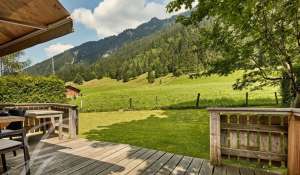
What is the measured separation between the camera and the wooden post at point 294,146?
12.6ft

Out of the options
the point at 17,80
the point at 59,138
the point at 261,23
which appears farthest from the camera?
the point at 17,80

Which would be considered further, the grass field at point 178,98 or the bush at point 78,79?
the bush at point 78,79

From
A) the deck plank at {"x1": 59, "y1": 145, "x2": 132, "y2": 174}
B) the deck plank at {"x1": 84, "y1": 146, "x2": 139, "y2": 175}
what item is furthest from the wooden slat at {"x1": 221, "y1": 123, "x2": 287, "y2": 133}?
the deck plank at {"x1": 59, "y1": 145, "x2": 132, "y2": 174}

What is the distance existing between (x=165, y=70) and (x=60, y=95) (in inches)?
2826

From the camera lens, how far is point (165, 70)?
285 feet

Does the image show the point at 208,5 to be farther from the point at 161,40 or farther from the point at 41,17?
the point at 161,40

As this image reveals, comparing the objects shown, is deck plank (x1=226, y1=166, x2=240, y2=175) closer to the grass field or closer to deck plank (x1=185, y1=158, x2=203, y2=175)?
deck plank (x1=185, y1=158, x2=203, y2=175)

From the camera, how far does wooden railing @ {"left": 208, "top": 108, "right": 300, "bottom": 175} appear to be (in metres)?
3.98

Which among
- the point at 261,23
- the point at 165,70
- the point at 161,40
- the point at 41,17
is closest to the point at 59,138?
the point at 41,17

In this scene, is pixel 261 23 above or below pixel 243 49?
above

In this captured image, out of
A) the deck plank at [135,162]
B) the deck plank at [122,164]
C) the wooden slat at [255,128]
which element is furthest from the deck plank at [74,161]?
the wooden slat at [255,128]

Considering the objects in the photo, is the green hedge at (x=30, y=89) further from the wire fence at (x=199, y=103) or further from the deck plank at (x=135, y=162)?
the deck plank at (x=135, y=162)

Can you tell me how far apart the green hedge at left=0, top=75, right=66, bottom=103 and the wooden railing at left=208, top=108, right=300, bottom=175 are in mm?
13302

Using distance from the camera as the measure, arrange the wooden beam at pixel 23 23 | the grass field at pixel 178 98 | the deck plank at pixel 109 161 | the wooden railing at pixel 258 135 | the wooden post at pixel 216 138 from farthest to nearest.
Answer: the grass field at pixel 178 98
the wooden post at pixel 216 138
the deck plank at pixel 109 161
the wooden railing at pixel 258 135
the wooden beam at pixel 23 23
